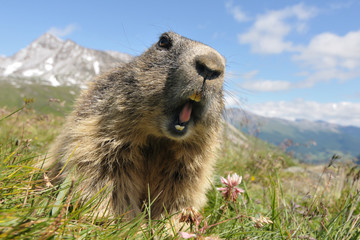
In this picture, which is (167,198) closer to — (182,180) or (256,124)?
(182,180)

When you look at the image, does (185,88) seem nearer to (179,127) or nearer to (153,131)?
(179,127)

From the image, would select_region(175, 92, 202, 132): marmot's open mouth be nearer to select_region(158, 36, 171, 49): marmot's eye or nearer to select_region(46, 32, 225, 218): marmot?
select_region(46, 32, 225, 218): marmot

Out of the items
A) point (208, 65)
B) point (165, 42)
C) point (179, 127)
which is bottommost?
point (179, 127)

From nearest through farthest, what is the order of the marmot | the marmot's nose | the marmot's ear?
1. the marmot's nose
2. the marmot
3. the marmot's ear

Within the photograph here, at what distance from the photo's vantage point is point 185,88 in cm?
271

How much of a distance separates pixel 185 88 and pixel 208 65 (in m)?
0.33

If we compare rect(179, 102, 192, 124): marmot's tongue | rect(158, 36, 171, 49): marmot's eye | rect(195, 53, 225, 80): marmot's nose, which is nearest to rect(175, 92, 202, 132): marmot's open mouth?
rect(179, 102, 192, 124): marmot's tongue

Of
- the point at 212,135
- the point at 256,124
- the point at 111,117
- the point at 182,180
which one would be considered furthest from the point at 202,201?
the point at 256,124

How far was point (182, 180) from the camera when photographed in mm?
3451

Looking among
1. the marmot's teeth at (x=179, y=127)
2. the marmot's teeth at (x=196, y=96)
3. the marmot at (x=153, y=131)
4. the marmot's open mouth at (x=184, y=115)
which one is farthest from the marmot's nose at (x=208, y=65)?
the marmot's teeth at (x=179, y=127)

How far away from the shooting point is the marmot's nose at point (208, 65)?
2688mm

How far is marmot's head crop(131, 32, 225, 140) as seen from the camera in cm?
272

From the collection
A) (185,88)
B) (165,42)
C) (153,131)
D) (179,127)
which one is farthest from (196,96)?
(165,42)

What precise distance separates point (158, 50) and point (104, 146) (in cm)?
142
